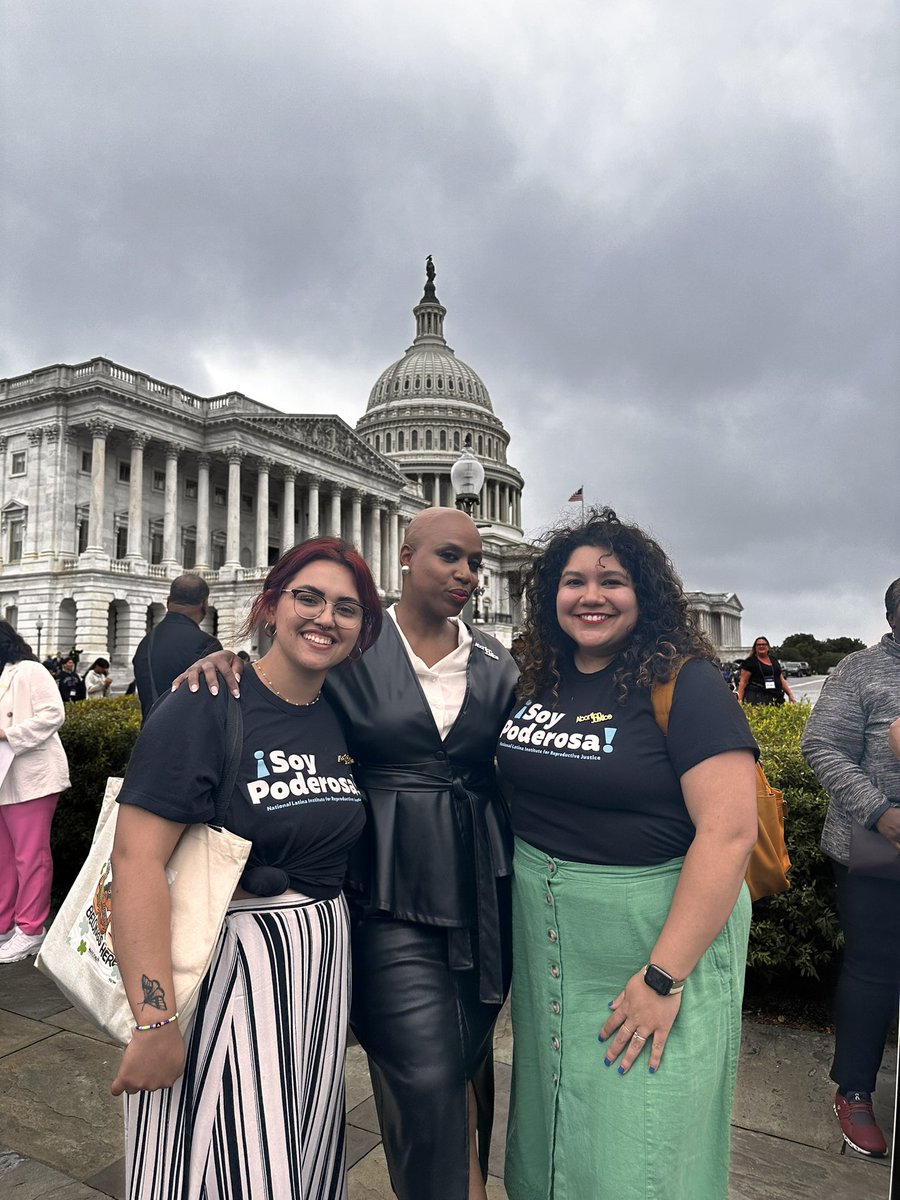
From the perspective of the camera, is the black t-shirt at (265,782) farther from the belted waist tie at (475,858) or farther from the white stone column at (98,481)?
the white stone column at (98,481)

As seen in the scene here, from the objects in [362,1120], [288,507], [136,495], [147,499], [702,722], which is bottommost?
[362,1120]

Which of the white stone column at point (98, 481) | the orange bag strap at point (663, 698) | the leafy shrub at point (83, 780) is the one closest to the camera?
the orange bag strap at point (663, 698)

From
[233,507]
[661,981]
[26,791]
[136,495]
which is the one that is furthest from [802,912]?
[233,507]

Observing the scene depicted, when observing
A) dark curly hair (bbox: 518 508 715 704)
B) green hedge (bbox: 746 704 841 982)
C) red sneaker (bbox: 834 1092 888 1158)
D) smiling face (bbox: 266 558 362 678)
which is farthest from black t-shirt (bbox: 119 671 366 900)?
green hedge (bbox: 746 704 841 982)

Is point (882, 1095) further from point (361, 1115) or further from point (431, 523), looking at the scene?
point (431, 523)

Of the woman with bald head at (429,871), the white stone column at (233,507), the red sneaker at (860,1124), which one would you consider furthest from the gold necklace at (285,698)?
the white stone column at (233,507)

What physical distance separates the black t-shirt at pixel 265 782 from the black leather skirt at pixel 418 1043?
1.11 feet

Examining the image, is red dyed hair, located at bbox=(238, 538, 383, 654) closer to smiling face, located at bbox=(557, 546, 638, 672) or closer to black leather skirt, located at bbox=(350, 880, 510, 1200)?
smiling face, located at bbox=(557, 546, 638, 672)

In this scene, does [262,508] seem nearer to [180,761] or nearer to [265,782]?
[265,782]

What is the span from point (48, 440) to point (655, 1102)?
175 ft

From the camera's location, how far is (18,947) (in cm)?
642

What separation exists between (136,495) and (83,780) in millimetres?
45381

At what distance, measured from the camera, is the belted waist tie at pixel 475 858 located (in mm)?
2867

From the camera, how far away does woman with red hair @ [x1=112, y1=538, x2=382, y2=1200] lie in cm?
227
